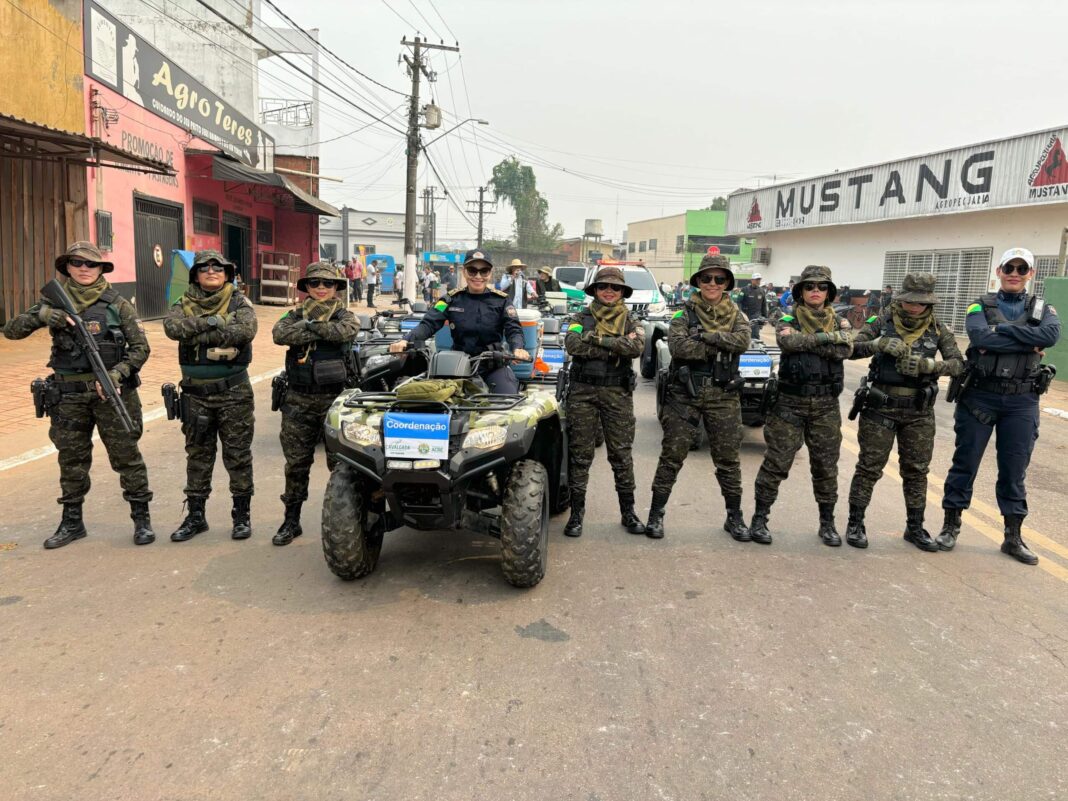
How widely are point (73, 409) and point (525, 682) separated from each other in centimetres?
331

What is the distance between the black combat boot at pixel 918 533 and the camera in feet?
16.5

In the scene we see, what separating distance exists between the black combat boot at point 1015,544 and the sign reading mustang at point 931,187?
60.7 ft

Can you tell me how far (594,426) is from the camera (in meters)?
5.21

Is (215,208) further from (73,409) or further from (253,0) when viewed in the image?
(73,409)

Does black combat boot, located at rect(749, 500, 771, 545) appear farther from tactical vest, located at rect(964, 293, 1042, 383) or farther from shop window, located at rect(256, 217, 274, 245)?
shop window, located at rect(256, 217, 274, 245)

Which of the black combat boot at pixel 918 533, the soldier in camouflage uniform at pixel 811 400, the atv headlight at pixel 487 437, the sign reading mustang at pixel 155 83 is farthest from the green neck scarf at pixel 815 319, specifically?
the sign reading mustang at pixel 155 83

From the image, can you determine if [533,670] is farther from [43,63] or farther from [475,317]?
[43,63]

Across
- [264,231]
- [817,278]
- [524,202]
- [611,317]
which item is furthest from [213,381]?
[524,202]

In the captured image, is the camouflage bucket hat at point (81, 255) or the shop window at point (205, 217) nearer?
the camouflage bucket hat at point (81, 255)

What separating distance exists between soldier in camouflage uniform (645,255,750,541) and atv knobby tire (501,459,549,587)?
1316 millimetres

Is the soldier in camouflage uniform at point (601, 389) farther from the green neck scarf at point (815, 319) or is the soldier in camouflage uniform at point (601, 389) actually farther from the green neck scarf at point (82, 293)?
the green neck scarf at point (82, 293)

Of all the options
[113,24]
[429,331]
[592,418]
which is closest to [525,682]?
[592,418]

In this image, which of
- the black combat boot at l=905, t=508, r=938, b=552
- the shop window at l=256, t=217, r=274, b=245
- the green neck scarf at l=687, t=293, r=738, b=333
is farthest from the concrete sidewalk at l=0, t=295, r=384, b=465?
the shop window at l=256, t=217, r=274, b=245

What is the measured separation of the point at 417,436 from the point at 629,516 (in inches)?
78.8
